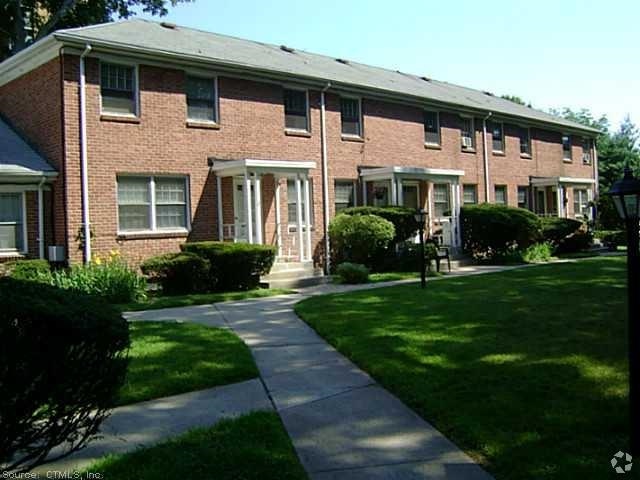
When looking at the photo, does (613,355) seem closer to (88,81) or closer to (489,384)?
(489,384)

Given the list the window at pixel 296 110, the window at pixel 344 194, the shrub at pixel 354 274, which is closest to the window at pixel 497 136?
the window at pixel 344 194

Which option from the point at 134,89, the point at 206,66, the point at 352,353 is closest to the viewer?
the point at 352,353

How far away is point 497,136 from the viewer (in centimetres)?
2622

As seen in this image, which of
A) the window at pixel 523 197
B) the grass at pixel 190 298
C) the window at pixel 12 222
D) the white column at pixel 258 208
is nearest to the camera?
the grass at pixel 190 298

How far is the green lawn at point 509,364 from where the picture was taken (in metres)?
4.18

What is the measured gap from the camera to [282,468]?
12.8 ft

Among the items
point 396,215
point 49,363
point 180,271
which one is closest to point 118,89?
point 180,271

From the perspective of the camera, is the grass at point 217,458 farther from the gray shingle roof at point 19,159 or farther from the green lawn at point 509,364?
the gray shingle roof at point 19,159

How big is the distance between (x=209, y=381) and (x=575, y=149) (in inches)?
1178

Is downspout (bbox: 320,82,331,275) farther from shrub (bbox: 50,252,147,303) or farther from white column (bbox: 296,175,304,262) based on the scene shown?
shrub (bbox: 50,252,147,303)

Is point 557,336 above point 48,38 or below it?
below

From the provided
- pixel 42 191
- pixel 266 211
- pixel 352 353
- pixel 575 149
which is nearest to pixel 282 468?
pixel 352 353

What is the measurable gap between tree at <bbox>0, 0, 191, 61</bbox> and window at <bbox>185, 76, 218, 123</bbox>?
39.7 feet

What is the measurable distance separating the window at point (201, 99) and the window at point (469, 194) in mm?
11768
